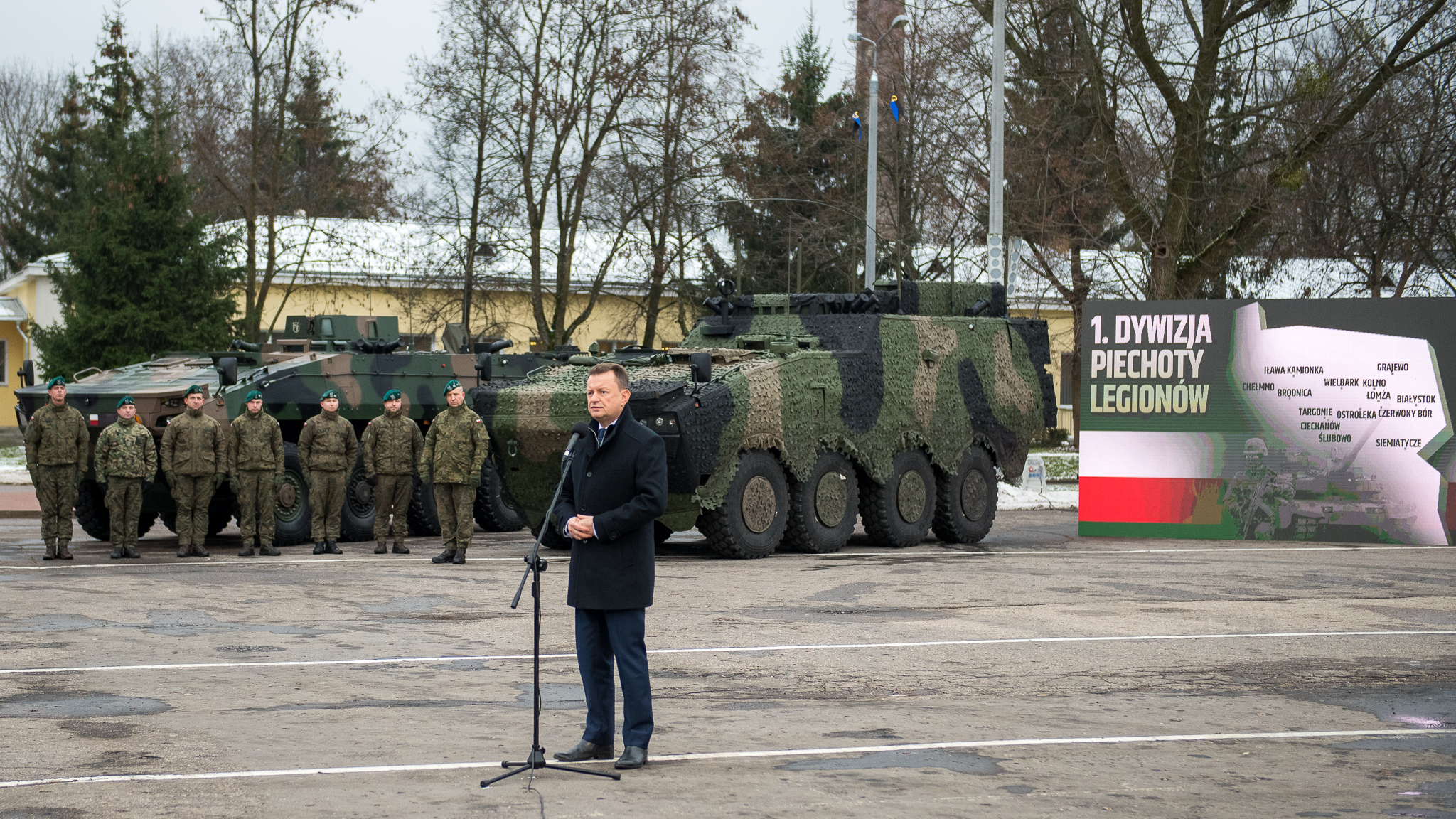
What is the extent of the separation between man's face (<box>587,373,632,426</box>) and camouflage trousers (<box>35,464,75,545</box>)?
10038 mm

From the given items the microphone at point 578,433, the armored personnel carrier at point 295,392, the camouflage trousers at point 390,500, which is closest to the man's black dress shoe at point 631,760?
the microphone at point 578,433

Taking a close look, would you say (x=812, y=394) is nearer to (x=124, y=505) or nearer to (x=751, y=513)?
(x=751, y=513)

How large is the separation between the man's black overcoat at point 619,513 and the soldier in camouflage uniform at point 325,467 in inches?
383

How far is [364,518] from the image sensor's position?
688 inches

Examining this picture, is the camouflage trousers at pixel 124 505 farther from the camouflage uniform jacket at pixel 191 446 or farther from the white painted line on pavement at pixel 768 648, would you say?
the white painted line on pavement at pixel 768 648

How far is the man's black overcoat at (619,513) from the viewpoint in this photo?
662 centimetres

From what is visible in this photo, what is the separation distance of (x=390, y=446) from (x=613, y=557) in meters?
9.78

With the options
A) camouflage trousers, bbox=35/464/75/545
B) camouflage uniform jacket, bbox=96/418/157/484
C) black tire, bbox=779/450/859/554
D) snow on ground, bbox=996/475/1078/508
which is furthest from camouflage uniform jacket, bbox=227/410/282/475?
snow on ground, bbox=996/475/1078/508

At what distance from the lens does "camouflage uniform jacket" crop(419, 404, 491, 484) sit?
15.1m

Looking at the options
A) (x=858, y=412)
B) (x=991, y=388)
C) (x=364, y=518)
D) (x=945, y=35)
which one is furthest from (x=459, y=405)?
(x=945, y=35)

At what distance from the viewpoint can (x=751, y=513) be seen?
15.3 meters

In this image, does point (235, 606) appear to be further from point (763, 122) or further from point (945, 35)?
point (763, 122)

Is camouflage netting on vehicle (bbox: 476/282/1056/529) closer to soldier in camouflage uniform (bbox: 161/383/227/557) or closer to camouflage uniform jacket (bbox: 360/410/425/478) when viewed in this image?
camouflage uniform jacket (bbox: 360/410/425/478)

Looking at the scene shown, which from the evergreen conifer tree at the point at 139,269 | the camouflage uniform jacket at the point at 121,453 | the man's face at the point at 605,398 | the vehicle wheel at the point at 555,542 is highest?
the evergreen conifer tree at the point at 139,269
